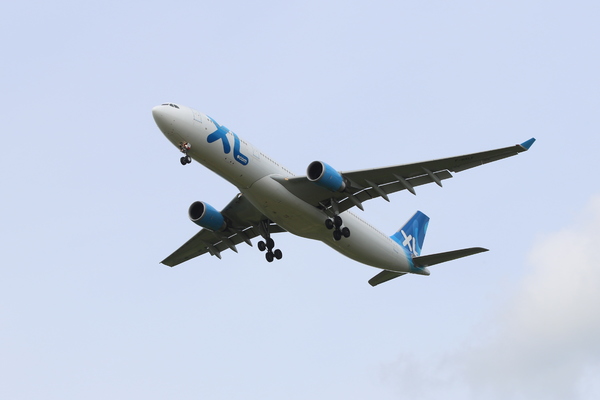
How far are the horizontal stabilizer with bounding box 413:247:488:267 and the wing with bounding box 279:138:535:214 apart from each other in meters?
5.60

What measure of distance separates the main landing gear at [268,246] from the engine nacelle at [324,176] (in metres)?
6.14

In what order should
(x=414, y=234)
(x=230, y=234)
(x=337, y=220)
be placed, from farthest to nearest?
1. (x=414, y=234)
2. (x=230, y=234)
3. (x=337, y=220)

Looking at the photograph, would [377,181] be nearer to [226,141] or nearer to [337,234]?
[337,234]

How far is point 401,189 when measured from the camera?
3578cm

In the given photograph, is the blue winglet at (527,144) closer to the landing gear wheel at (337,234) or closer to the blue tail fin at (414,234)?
the landing gear wheel at (337,234)

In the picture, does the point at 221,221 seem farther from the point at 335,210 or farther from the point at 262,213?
the point at 335,210

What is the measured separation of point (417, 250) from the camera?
44125 millimetres

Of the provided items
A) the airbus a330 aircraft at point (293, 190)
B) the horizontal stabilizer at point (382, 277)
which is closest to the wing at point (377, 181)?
the airbus a330 aircraft at point (293, 190)

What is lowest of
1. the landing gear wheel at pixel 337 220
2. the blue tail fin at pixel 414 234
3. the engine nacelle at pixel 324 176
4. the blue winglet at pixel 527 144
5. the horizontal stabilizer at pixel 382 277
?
the horizontal stabilizer at pixel 382 277

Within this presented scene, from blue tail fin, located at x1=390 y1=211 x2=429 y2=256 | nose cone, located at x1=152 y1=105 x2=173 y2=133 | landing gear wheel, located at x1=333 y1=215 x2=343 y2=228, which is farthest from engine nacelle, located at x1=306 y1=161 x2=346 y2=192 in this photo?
blue tail fin, located at x1=390 y1=211 x2=429 y2=256

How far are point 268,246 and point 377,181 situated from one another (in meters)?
6.80

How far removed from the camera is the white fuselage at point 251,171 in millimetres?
33125

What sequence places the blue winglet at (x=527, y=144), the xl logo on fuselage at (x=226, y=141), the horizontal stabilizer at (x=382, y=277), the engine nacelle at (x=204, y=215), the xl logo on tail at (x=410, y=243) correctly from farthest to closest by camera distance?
the horizontal stabilizer at (x=382, y=277), the xl logo on tail at (x=410, y=243), the engine nacelle at (x=204, y=215), the xl logo on fuselage at (x=226, y=141), the blue winglet at (x=527, y=144)

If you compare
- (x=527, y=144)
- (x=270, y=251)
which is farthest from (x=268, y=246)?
(x=527, y=144)
